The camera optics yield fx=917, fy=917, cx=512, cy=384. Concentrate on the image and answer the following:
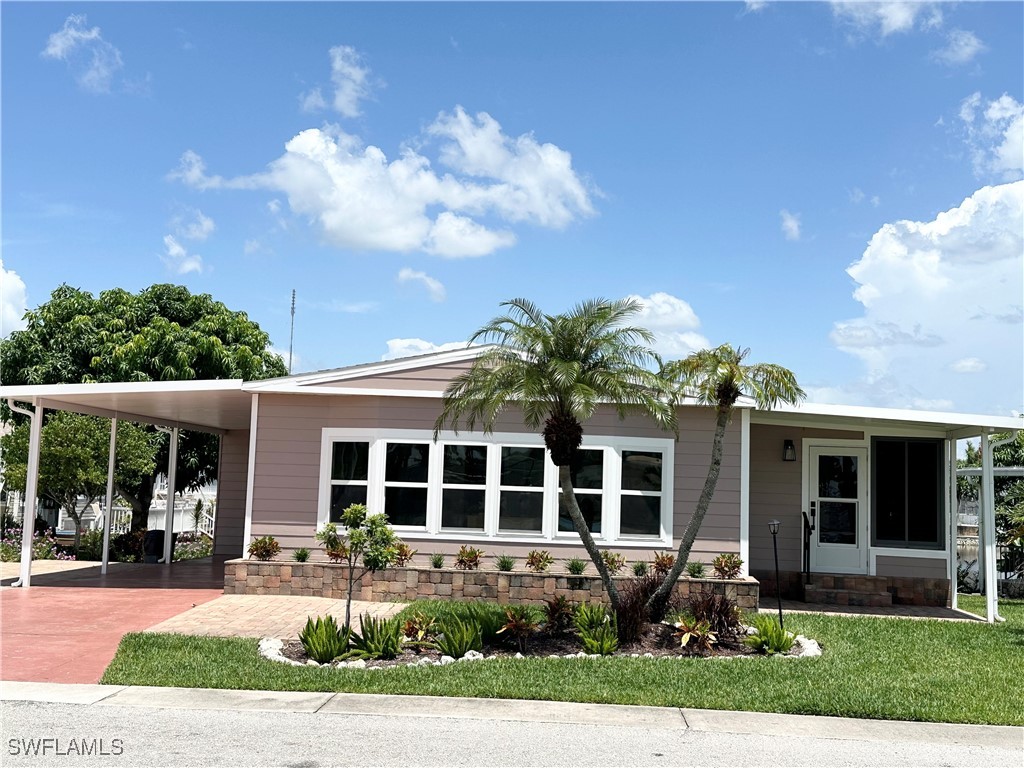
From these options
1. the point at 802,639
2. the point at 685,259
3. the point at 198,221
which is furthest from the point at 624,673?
the point at 198,221

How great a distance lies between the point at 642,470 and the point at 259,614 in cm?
574

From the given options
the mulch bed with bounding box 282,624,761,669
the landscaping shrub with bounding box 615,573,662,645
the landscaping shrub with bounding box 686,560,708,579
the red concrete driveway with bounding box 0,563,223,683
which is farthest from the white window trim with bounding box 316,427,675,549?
the mulch bed with bounding box 282,624,761,669

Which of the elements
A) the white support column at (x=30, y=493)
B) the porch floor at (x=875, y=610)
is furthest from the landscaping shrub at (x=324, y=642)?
the white support column at (x=30, y=493)

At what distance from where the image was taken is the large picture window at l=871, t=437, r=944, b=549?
48.1 feet

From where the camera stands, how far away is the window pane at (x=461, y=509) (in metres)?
13.6

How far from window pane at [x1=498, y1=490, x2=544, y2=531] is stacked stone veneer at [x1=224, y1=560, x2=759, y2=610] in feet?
2.87

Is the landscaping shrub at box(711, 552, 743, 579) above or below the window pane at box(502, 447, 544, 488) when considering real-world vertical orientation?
below

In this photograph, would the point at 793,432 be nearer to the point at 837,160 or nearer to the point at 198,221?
the point at 837,160

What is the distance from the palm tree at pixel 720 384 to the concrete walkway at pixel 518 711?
291cm

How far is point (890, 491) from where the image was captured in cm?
1487

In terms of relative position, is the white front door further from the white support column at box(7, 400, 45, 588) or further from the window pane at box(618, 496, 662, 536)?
the white support column at box(7, 400, 45, 588)

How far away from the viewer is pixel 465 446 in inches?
539

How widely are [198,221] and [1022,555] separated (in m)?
17.4

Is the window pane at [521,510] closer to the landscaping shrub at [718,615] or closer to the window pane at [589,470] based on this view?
the window pane at [589,470]
